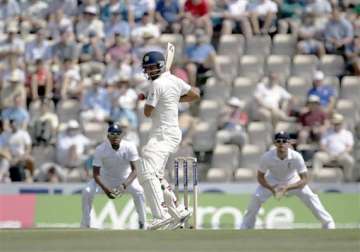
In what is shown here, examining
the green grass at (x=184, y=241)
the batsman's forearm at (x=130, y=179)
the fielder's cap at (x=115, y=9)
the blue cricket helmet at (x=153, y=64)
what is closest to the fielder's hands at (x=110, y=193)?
the batsman's forearm at (x=130, y=179)

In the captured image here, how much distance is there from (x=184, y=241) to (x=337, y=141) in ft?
29.4

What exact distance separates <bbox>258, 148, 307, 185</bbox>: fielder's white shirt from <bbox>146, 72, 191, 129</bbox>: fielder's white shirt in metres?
3.92

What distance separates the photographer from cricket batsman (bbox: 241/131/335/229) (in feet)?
55.3

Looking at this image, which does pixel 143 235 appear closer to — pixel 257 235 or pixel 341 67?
pixel 257 235

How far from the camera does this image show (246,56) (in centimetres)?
2147

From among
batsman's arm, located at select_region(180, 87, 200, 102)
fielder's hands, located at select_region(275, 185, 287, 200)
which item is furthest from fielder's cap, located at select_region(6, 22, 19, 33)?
batsman's arm, located at select_region(180, 87, 200, 102)

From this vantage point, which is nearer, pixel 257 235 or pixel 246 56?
pixel 257 235

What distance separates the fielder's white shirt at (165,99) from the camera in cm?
1314

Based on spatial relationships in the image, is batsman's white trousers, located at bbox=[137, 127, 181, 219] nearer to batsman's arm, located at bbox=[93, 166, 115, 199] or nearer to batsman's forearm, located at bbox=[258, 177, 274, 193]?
batsman's arm, located at bbox=[93, 166, 115, 199]

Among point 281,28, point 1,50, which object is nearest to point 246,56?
Result: point 281,28

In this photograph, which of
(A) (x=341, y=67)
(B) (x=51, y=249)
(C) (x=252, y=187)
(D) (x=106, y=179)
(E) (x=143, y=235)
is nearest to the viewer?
(B) (x=51, y=249)

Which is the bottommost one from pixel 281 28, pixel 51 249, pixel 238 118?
pixel 51 249

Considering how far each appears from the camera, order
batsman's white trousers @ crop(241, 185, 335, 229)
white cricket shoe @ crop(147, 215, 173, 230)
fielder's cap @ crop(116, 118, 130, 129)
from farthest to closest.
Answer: fielder's cap @ crop(116, 118, 130, 129) < batsman's white trousers @ crop(241, 185, 335, 229) < white cricket shoe @ crop(147, 215, 173, 230)

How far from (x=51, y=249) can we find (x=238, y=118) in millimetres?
10320
